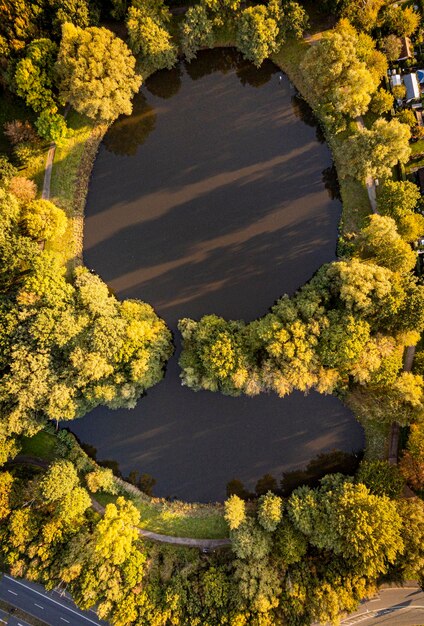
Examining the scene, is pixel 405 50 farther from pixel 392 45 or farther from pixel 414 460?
pixel 414 460

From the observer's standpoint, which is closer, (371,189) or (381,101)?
(381,101)

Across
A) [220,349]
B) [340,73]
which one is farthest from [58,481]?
[340,73]

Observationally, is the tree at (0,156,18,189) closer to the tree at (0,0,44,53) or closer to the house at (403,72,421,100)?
the tree at (0,0,44,53)

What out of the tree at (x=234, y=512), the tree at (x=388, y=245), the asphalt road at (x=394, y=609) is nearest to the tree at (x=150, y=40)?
the tree at (x=388, y=245)

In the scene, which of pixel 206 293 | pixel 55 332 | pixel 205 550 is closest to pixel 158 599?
pixel 205 550

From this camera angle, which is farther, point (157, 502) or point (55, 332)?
point (157, 502)

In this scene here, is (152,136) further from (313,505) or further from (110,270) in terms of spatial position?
(313,505)

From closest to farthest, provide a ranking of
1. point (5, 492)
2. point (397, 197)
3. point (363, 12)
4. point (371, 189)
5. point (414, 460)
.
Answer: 1. point (414, 460)
2. point (397, 197)
3. point (363, 12)
4. point (5, 492)
5. point (371, 189)
